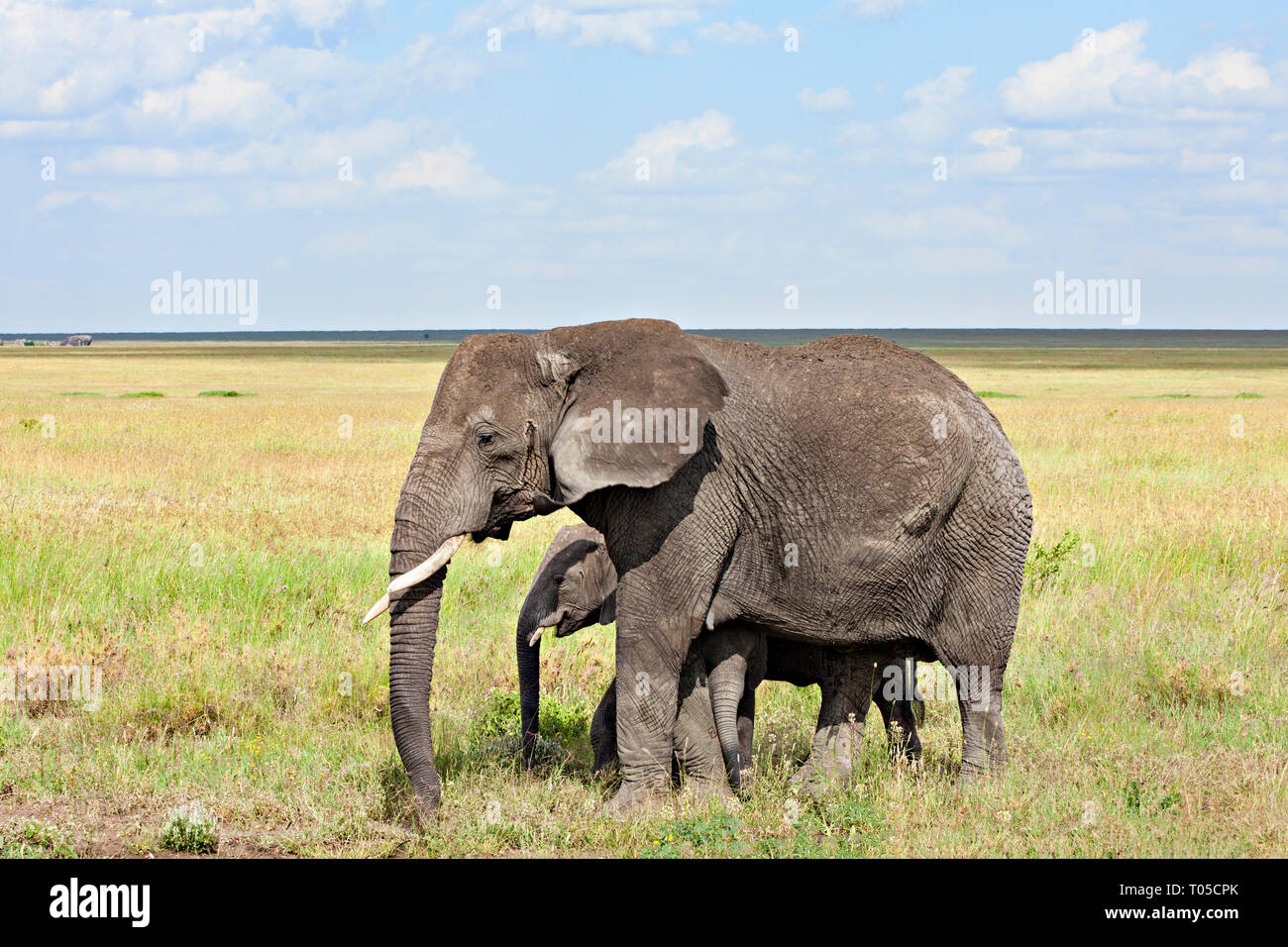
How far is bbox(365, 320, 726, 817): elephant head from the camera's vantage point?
6984 millimetres

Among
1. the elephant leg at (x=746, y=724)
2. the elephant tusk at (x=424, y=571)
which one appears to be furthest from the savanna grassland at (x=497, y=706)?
the elephant tusk at (x=424, y=571)

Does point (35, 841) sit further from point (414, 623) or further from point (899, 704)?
point (899, 704)

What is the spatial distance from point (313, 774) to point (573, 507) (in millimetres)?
2506

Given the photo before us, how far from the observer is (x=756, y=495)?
292 inches

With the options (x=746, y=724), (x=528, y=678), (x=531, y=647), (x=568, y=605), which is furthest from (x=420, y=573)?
(x=746, y=724)

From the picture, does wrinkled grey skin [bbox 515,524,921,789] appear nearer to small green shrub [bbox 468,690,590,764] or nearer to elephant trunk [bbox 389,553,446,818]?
small green shrub [bbox 468,690,590,764]

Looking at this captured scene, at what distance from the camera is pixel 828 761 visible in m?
7.91

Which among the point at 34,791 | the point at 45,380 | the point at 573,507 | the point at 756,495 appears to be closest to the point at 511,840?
the point at 573,507

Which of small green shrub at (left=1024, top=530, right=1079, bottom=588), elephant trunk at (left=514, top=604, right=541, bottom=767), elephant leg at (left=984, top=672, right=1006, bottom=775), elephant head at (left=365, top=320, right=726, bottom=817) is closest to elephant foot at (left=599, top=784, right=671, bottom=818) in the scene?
elephant head at (left=365, top=320, right=726, bottom=817)

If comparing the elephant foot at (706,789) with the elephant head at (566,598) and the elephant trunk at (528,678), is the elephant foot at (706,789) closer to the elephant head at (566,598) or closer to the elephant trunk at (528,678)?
the elephant head at (566,598)

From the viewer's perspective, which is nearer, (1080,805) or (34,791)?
(1080,805)

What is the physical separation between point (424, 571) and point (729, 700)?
206cm

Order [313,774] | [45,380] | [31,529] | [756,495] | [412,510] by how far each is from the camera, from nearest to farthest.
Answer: [412,510] < [756,495] < [313,774] < [31,529] < [45,380]

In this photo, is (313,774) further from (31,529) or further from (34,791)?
(31,529)
